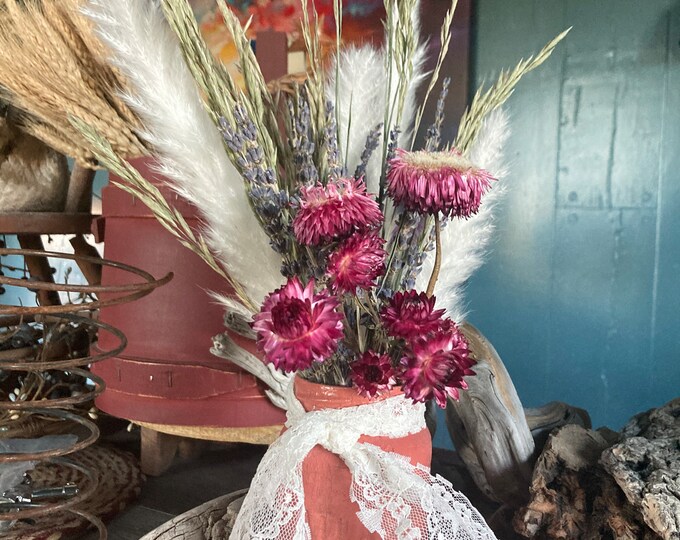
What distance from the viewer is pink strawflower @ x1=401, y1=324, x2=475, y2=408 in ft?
1.15

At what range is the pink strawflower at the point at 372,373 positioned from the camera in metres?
0.38

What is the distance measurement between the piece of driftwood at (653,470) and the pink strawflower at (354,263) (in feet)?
0.99

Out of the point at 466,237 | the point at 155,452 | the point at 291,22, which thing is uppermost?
the point at 291,22

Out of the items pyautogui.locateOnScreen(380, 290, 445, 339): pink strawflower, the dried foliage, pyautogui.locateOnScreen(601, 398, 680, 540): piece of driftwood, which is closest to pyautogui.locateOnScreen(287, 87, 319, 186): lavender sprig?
pyautogui.locateOnScreen(380, 290, 445, 339): pink strawflower

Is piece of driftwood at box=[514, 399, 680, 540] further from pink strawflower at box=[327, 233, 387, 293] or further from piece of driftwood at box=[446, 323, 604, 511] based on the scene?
pink strawflower at box=[327, 233, 387, 293]

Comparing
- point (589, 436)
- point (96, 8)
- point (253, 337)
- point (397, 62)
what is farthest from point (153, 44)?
point (589, 436)

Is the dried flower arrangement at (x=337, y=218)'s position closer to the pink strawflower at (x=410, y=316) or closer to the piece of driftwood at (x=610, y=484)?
the pink strawflower at (x=410, y=316)

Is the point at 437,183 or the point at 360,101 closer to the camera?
the point at 437,183

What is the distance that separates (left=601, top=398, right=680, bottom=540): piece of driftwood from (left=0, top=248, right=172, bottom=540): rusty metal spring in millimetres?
433

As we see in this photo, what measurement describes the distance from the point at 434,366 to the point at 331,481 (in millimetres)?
138

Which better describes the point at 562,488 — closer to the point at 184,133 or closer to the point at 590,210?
the point at 590,210

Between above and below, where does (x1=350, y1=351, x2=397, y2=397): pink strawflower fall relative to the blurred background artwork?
below

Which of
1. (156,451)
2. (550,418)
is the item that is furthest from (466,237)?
(156,451)

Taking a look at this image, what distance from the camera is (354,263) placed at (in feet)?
1.14
